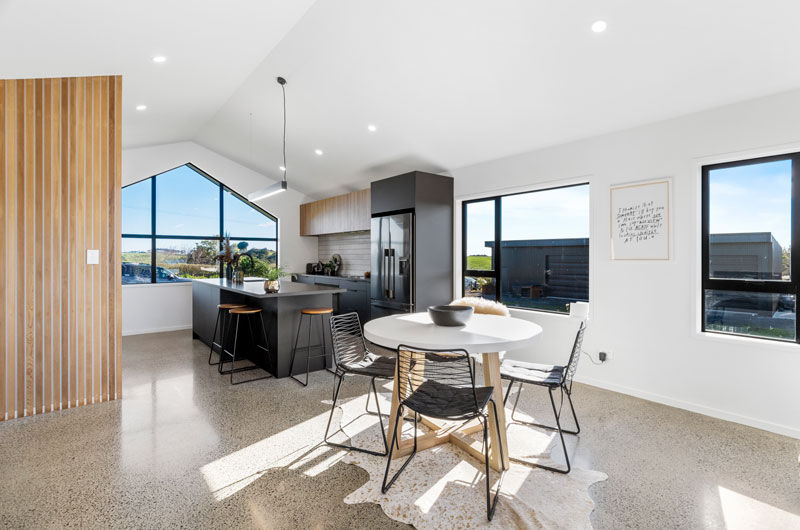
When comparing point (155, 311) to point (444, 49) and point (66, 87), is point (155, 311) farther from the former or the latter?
point (444, 49)

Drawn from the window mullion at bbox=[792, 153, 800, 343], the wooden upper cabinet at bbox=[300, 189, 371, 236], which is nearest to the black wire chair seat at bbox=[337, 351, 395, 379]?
the window mullion at bbox=[792, 153, 800, 343]

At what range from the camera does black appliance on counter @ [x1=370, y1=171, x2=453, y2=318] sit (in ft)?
16.1

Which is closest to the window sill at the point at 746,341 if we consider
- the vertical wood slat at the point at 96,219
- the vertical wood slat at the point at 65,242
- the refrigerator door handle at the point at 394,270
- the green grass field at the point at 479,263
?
the green grass field at the point at 479,263

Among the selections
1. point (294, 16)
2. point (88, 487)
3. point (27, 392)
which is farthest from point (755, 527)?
point (27, 392)

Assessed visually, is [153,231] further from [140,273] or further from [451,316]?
[451,316]

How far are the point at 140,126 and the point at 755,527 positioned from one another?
6.92 m

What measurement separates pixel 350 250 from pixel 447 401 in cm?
547

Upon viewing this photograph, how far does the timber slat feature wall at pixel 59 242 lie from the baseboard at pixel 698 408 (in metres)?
4.40

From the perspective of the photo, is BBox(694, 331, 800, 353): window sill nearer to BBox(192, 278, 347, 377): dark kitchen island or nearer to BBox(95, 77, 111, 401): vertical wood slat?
BBox(192, 278, 347, 377): dark kitchen island

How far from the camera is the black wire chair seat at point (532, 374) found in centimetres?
252

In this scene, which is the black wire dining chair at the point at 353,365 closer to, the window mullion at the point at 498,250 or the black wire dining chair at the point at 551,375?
the black wire dining chair at the point at 551,375

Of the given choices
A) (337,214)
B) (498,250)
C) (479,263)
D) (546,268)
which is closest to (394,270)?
(479,263)

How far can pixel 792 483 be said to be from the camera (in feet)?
7.35

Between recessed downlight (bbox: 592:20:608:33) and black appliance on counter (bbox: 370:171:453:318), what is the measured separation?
248cm
